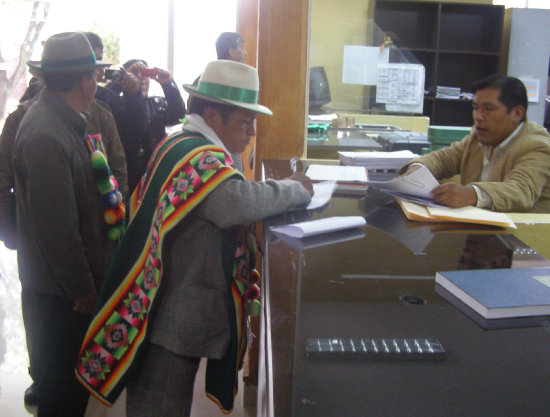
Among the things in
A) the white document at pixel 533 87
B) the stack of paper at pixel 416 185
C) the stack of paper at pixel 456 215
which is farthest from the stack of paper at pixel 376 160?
the white document at pixel 533 87

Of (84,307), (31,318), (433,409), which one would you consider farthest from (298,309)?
(31,318)

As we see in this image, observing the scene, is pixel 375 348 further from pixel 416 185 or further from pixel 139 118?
pixel 139 118

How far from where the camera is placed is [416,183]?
5.47 ft

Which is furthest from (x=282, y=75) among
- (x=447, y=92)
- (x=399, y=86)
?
(x=447, y=92)

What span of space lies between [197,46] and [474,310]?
176 inches

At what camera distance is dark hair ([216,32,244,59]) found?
3213 millimetres

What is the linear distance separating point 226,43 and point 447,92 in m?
4.08

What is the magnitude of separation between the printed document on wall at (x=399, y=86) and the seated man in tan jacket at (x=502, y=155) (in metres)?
2.68

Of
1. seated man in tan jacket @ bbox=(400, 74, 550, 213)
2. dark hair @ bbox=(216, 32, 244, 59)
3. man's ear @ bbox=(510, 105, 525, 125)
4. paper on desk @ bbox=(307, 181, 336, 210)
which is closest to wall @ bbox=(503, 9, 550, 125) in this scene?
dark hair @ bbox=(216, 32, 244, 59)

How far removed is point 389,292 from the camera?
38.0 inches

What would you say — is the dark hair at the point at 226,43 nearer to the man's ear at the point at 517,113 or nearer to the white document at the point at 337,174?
the white document at the point at 337,174

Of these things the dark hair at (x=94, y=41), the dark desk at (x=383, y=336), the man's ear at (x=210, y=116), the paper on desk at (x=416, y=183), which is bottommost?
the dark desk at (x=383, y=336)

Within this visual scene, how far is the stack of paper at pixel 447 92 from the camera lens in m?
6.57

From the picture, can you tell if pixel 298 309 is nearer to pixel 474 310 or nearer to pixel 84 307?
pixel 474 310
